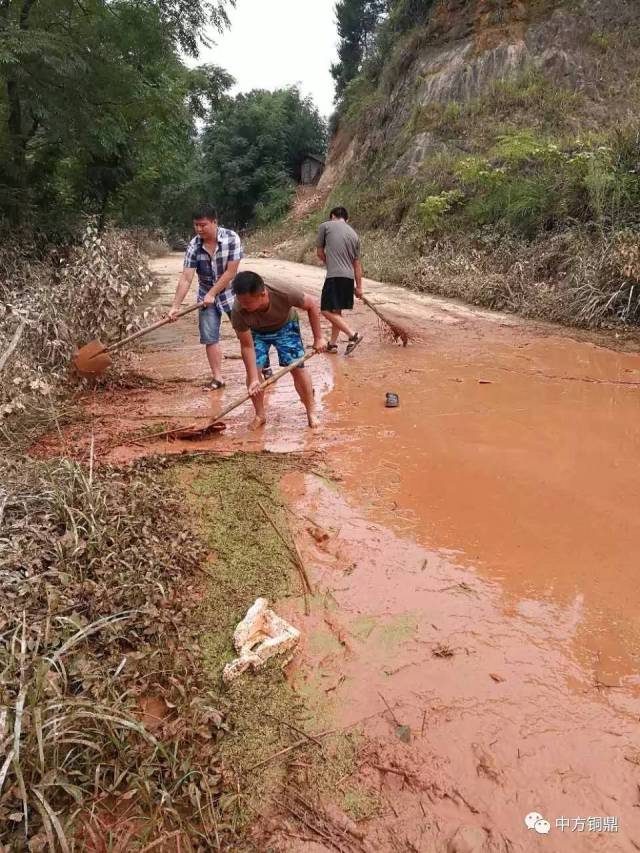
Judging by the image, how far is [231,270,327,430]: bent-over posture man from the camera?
11.2 ft

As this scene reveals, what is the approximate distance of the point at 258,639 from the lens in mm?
2082

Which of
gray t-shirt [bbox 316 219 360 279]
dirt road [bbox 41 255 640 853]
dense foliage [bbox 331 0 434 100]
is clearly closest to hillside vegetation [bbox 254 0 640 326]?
gray t-shirt [bbox 316 219 360 279]

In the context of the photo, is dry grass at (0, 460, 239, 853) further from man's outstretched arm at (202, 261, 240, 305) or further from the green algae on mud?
man's outstretched arm at (202, 261, 240, 305)

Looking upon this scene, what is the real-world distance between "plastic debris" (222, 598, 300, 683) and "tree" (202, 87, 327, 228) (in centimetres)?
2892

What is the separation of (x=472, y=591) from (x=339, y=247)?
449 cm

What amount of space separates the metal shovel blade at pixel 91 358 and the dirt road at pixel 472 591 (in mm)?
294

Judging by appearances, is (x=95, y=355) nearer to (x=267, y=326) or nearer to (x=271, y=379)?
(x=267, y=326)

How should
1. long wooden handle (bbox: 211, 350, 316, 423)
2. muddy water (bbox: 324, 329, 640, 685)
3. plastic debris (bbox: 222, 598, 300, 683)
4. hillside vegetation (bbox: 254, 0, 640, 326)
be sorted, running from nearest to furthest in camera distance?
plastic debris (bbox: 222, 598, 300, 683)
muddy water (bbox: 324, 329, 640, 685)
long wooden handle (bbox: 211, 350, 316, 423)
hillside vegetation (bbox: 254, 0, 640, 326)

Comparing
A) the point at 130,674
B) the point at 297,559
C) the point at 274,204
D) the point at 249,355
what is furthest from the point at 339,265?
the point at 274,204

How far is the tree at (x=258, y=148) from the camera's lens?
95.6 ft

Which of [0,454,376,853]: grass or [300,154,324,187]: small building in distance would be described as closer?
[0,454,376,853]: grass

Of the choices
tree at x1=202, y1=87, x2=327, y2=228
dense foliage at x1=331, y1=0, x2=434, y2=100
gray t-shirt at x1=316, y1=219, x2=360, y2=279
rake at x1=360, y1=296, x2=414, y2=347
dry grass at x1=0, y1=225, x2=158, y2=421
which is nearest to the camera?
dry grass at x1=0, y1=225, x2=158, y2=421

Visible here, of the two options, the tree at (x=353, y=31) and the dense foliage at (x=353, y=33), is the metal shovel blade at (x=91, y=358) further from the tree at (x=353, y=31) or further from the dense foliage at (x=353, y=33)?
the tree at (x=353, y=31)

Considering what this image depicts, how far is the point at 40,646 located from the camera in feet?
6.18
